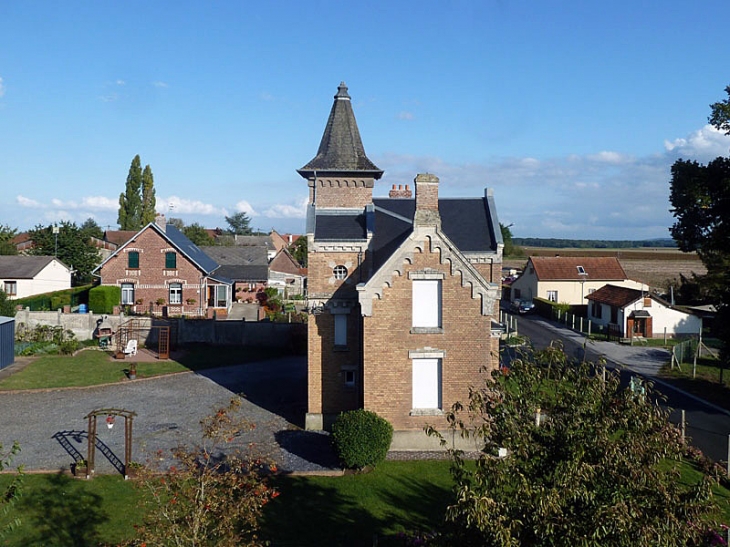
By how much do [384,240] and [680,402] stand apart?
50.2ft

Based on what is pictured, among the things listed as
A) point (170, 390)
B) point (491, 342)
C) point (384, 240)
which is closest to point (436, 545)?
point (491, 342)

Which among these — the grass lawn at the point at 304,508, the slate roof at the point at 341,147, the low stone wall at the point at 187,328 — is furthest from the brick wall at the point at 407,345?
the low stone wall at the point at 187,328

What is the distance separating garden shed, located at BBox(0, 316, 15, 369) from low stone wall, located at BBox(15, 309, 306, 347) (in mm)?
7145

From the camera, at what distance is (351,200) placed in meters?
27.7

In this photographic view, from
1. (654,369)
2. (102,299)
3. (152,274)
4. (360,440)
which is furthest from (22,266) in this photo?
(654,369)

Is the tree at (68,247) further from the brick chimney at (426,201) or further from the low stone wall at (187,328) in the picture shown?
the brick chimney at (426,201)

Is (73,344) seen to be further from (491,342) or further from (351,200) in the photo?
(491,342)

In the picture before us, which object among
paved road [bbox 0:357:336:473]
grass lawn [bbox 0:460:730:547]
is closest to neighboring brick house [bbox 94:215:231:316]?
paved road [bbox 0:357:336:473]

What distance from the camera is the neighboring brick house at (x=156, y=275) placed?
154 feet

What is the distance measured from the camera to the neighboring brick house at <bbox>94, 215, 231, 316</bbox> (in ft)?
154

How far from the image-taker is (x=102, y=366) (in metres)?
32.6

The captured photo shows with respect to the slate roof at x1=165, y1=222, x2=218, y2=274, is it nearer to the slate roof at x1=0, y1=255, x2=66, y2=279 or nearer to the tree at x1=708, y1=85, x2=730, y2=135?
the slate roof at x1=0, y1=255, x2=66, y2=279

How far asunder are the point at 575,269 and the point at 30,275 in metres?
50.9

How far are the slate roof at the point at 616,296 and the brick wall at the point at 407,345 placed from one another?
29303 millimetres
